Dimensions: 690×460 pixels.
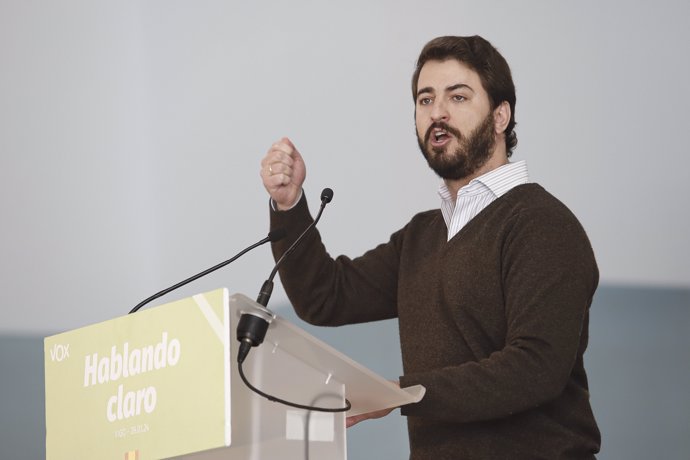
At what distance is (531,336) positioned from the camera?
1.90 meters

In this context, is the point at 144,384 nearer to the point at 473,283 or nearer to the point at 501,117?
the point at 473,283

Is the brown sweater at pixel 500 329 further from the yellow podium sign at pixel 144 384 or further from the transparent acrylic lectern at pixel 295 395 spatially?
the yellow podium sign at pixel 144 384

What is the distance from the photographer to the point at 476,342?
207 cm

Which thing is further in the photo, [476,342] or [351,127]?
[351,127]

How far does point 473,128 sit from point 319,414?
915 mm

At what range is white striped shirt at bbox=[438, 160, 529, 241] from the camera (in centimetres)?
228

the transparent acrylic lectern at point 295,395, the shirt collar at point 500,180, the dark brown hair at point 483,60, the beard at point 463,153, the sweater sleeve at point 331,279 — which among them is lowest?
the transparent acrylic lectern at point 295,395

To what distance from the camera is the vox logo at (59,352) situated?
164 cm

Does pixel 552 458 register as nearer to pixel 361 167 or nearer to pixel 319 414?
pixel 319 414

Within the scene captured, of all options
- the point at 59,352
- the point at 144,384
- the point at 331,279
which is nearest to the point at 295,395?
the point at 144,384

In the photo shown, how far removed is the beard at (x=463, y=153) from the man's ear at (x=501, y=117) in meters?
0.05

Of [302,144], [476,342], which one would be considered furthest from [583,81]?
[476,342]

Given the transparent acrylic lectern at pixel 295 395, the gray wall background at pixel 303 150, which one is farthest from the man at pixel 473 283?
the gray wall background at pixel 303 150

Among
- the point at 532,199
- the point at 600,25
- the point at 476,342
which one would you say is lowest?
the point at 476,342
